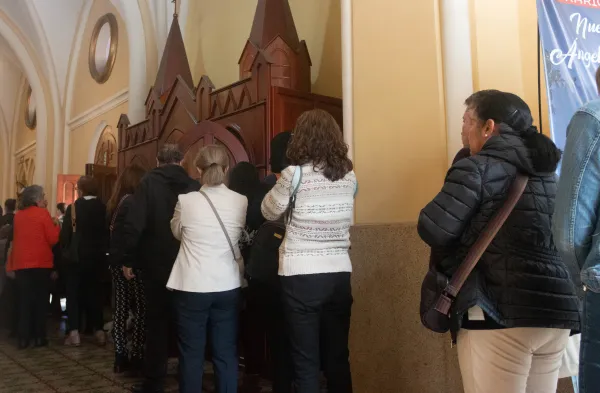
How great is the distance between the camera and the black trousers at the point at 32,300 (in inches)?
184

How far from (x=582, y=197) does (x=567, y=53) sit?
1611 mm

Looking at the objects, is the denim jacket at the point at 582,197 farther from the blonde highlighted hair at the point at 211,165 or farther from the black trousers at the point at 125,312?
the black trousers at the point at 125,312

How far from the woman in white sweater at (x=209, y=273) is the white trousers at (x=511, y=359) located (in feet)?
4.21

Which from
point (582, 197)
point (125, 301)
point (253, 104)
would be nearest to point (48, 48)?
point (253, 104)

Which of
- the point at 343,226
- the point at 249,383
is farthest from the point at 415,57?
the point at 249,383

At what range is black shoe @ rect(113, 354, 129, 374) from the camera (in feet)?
12.2

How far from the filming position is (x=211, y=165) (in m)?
2.63

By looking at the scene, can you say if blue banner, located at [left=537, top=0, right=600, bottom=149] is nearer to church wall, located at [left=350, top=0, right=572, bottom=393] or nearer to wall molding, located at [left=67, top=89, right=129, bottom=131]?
church wall, located at [left=350, top=0, right=572, bottom=393]

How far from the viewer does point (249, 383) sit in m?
3.45

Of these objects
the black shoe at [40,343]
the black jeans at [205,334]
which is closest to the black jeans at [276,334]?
the black jeans at [205,334]

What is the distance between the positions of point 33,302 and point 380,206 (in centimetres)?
351

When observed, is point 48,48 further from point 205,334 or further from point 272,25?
point 205,334

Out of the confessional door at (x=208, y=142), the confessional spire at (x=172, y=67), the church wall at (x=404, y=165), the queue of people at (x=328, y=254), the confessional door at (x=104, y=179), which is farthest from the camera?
the confessional door at (x=104, y=179)

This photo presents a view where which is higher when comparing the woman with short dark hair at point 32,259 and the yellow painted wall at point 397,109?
the yellow painted wall at point 397,109
